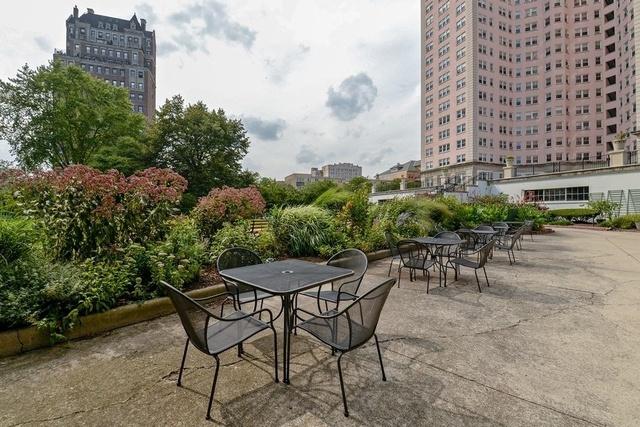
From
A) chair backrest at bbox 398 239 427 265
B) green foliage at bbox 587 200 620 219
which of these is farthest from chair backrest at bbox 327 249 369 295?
green foliage at bbox 587 200 620 219

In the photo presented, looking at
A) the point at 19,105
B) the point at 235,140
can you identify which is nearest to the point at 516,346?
the point at 235,140

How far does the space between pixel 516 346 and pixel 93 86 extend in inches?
1203

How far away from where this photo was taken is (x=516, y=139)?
47.2 m

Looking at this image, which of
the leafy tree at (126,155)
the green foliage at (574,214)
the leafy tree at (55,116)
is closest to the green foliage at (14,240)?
the leafy tree at (126,155)

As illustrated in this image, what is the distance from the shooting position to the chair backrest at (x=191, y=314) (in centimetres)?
188

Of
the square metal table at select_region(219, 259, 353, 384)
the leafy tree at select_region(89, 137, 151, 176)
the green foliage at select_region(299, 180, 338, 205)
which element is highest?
the leafy tree at select_region(89, 137, 151, 176)

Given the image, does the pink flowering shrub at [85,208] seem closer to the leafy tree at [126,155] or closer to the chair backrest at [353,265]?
the chair backrest at [353,265]

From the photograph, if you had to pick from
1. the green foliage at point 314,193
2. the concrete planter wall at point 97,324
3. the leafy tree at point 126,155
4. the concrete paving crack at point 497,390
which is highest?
the leafy tree at point 126,155

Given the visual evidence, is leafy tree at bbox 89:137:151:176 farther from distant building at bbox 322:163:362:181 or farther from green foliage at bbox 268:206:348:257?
distant building at bbox 322:163:362:181

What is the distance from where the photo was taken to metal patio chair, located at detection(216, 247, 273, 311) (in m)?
3.25

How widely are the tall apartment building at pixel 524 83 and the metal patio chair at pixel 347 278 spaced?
44.4 m

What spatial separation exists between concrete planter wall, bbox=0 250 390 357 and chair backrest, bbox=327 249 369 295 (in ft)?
6.56

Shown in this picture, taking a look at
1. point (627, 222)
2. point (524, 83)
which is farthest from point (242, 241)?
point (524, 83)

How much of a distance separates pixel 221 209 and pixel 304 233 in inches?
76.9
